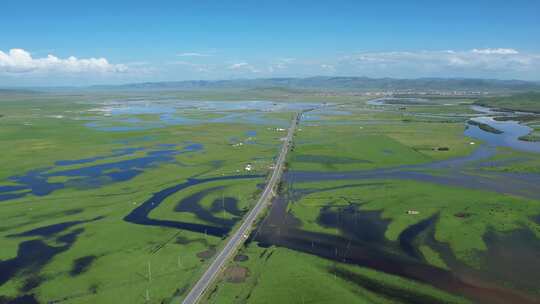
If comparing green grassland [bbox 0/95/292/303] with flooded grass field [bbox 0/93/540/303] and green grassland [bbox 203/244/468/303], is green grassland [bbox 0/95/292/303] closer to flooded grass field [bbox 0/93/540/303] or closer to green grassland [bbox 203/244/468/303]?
flooded grass field [bbox 0/93/540/303]

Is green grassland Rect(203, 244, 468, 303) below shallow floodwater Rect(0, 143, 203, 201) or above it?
→ below

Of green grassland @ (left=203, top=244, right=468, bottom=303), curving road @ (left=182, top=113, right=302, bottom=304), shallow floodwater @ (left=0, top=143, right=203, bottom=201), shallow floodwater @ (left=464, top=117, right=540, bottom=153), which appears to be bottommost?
green grassland @ (left=203, top=244, right=468, bottom=303)

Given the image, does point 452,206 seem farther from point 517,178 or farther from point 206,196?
point 206,196

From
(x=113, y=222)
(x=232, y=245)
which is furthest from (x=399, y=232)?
(x=113, y=222)

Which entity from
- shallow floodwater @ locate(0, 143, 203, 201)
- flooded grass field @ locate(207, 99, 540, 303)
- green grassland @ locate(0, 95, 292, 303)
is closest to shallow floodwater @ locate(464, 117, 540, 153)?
flooded grass field @ locate(207, 99, 540, 303)

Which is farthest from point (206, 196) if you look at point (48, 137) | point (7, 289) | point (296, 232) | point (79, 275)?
point (48, 137)

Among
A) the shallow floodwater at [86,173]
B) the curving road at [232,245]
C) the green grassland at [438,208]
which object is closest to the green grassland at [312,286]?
the curving road at [232,245]

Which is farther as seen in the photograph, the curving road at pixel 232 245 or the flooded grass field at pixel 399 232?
the flooded grass field at pixel 399 232

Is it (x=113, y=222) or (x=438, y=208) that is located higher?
(x=438, y=208)

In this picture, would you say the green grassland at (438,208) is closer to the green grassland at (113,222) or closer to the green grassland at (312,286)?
the green grassland at (312,286)

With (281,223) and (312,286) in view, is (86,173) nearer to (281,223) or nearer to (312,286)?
(281,223)

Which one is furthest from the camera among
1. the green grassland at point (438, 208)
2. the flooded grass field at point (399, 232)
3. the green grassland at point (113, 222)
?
the green grassland at point (438, 208)
